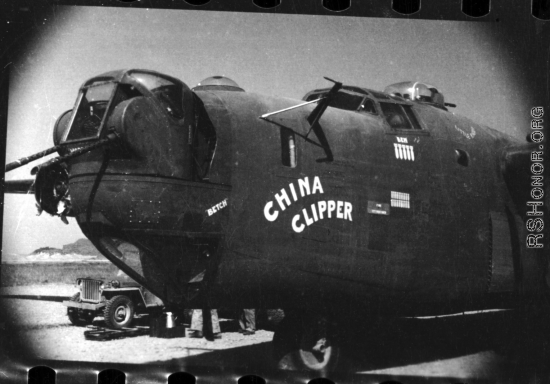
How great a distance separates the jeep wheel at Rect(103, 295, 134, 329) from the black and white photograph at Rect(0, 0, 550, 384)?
426 cm

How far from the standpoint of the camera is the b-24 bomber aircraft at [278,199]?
22.0 ft

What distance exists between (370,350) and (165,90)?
4.50 metres

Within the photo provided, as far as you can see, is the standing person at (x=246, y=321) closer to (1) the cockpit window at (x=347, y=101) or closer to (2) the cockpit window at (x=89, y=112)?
(1) the cockpit window at (x=347, y=101)

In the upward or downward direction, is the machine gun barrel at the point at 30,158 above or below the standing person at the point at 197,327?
above

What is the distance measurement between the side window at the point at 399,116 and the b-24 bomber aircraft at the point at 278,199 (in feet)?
0.09

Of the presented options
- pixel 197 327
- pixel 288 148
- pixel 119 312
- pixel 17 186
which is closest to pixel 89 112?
pixel 17 186

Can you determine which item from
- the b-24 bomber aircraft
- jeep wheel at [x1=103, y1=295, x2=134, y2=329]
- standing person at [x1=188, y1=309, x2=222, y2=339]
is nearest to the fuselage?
the b-24 bomber aircraft

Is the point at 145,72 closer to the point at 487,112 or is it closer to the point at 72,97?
the point at 72,97

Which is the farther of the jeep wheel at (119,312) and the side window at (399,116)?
the jeep wheel at (119,312)

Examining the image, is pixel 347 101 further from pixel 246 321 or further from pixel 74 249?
pixel 246 321

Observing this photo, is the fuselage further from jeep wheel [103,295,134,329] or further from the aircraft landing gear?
jeep wheel [103,295,134,329]

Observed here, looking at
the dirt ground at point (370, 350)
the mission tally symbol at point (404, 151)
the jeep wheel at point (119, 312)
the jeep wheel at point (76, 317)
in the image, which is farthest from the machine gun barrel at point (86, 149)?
the jeep wheel at point (76, 317)

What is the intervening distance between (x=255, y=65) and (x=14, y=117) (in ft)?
10.7

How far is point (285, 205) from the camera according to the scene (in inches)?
285
